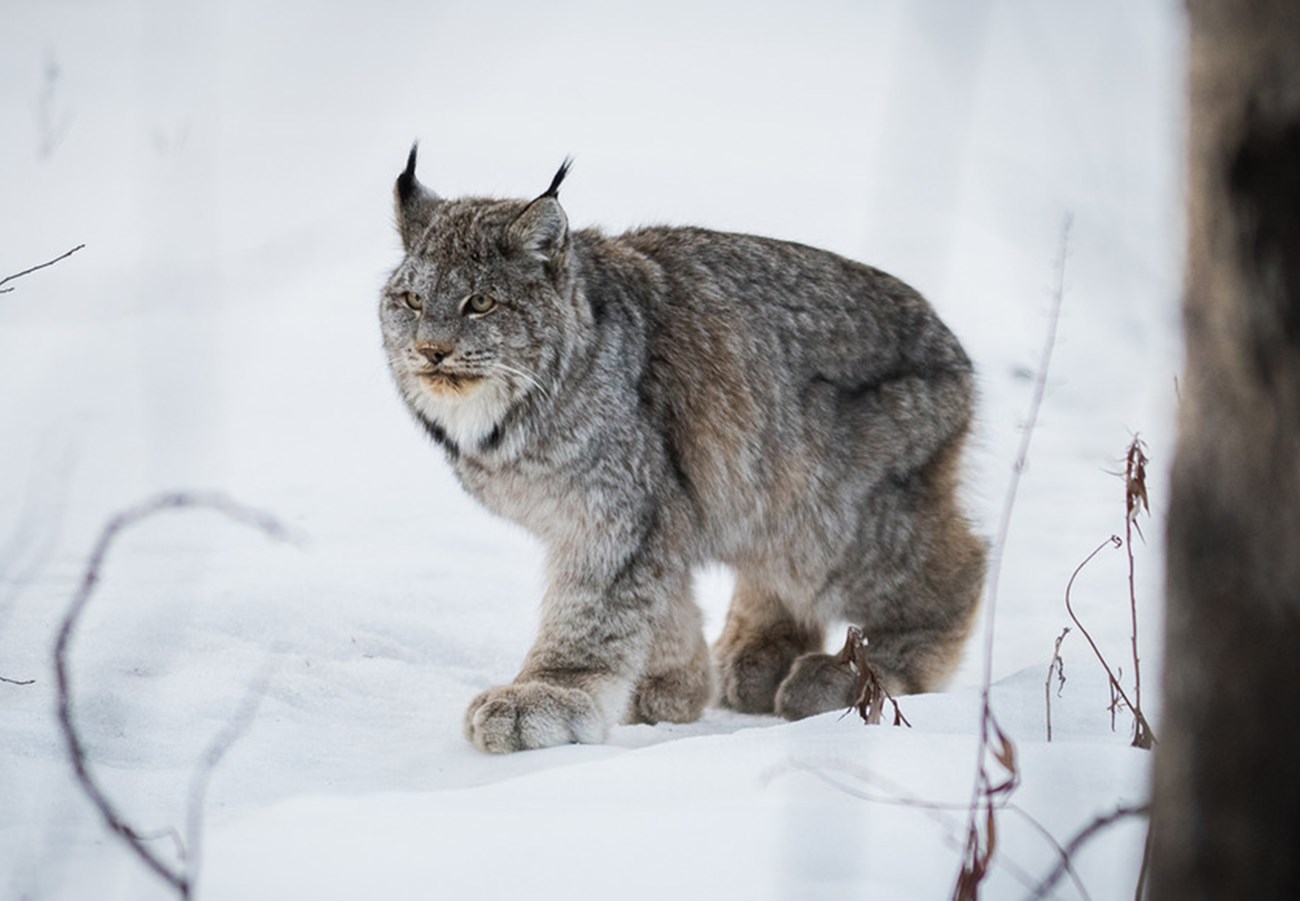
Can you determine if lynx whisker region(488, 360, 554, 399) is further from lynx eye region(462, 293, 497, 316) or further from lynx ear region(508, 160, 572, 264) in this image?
lynx ear region(508, 160, 572, 264)

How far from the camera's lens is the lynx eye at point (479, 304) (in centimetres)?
389

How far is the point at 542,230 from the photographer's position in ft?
13.0

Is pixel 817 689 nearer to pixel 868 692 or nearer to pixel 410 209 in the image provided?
pixel 868 692

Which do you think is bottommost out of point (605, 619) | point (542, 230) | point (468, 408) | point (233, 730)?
point (233, 730)

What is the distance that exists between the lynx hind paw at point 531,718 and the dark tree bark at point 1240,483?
2.33 meters

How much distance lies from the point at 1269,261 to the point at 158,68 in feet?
29.7

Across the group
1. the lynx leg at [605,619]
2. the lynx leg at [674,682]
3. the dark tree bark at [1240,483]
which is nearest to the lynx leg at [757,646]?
the lynx leg at [674,682]

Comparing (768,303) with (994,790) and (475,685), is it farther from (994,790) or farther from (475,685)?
(994,790)

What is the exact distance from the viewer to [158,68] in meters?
9.11

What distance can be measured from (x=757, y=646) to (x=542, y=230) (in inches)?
61.1

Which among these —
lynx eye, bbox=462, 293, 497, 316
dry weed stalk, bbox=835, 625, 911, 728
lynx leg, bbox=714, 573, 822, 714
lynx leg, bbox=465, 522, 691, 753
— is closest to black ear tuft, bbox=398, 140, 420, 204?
lynx eye, bbox=462, 293, 497, 316

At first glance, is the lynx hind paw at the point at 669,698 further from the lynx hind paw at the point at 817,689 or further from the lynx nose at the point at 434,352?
the lynx nose at the point at 434,352

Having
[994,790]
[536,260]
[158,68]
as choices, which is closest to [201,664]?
[536,260]

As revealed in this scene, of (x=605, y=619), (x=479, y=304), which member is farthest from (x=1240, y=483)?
(x=479, y=304)
